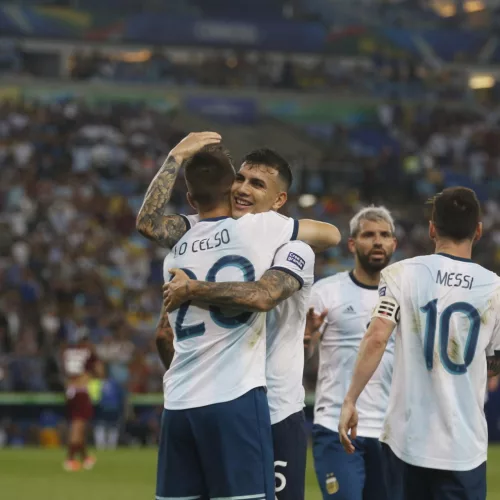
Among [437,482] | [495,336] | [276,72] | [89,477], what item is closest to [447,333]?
[495,336]

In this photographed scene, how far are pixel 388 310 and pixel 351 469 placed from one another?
2306 mm

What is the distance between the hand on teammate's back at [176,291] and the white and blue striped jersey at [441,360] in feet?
3.61

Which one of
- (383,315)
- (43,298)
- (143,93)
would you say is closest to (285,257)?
(383,315)

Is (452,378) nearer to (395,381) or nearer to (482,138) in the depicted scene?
(395,381)

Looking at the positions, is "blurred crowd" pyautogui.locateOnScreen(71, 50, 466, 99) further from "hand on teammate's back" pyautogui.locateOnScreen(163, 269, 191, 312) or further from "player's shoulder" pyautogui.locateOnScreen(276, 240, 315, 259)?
"hand on teammate's back" pyautogui.locateOnScreen(163, 269, 191, 312)

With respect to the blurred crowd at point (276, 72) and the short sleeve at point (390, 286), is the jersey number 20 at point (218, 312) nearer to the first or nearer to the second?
the short sleeve at point (390, 286)

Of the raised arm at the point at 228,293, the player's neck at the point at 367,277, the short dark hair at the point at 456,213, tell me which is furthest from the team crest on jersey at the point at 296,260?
the player's neck at the point at 367,277

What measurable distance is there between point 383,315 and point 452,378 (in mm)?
450

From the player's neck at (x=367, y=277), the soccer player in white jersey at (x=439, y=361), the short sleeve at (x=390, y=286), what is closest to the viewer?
the soccer player in white jersey at (x=439, y=361)

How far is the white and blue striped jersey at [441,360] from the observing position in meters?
6.52

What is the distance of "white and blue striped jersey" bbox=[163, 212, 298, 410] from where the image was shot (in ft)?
20.1

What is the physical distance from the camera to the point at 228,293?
6078mm

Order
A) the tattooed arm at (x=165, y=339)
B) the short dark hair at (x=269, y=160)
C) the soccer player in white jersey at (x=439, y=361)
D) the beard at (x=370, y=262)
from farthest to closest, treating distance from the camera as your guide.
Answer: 1. the beard at (x=370, y=262)
2. the short dark hair at (x=269, y=160)
3. the tattooed arm at (x=165, y=339)
4. the soccer player in white jersey at (x=439, y=361)

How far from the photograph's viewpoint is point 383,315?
660 centimetres
